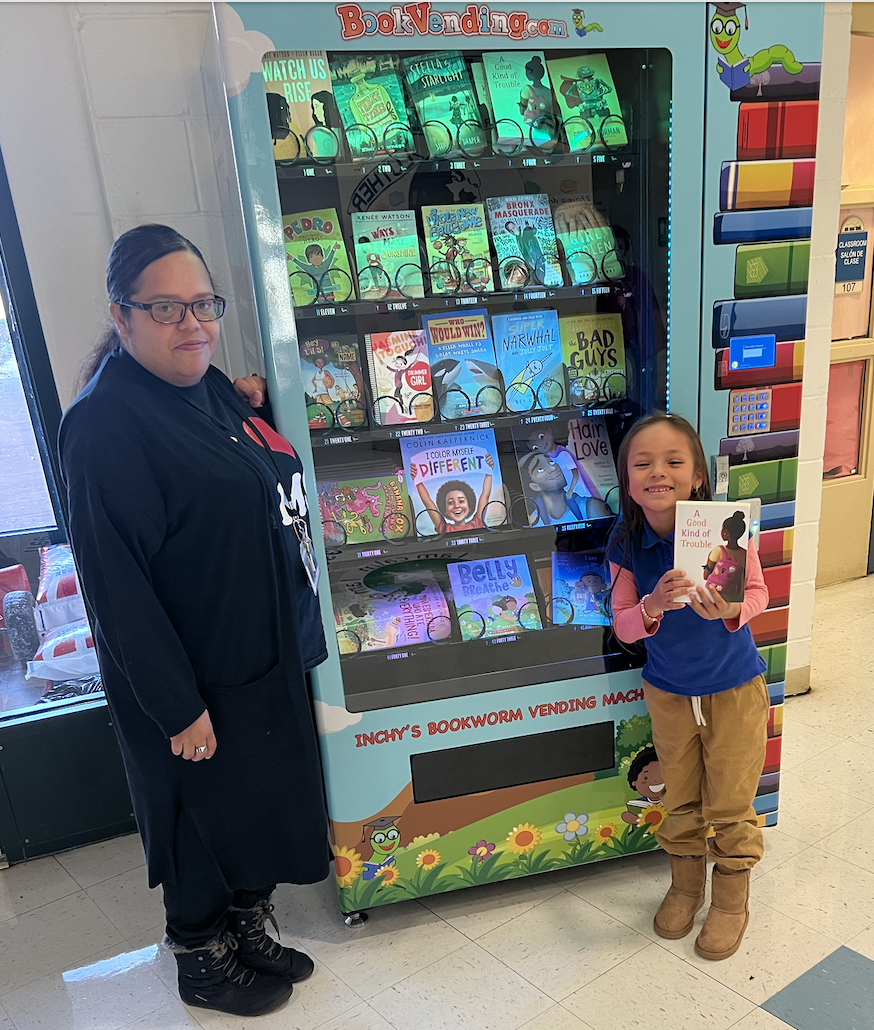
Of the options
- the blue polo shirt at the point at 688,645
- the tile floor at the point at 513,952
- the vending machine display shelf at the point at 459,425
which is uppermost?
the vending machine display shelf at the point at 459,425

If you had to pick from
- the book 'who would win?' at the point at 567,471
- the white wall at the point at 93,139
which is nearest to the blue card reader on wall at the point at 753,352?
the book 'who would win?' at the point at 567,471

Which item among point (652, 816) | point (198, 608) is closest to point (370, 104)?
point (198, 608)

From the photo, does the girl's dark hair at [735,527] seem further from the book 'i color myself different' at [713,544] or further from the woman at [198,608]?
the woman at [198,608]

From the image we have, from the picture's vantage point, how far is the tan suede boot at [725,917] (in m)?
2.02

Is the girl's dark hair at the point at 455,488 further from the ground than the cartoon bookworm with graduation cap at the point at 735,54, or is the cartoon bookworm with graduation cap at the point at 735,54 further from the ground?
the cartoon bookworm with graduation cap at the point at 735,54

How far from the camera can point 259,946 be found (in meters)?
2.04

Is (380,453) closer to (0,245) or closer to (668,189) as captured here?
(668,189)

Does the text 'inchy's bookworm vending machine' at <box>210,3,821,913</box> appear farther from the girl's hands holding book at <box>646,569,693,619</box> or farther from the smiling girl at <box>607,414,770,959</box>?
the girl's hands holding book at <box>646,569,693,619</box>

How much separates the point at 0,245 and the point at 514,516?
1.67 meters

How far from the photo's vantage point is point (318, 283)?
1.97 meters

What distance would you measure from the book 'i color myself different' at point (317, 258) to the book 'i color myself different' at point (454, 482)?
0.46 m

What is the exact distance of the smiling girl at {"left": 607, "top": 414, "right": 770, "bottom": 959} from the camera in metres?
1.93

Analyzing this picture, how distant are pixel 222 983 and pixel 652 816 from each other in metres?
1.22

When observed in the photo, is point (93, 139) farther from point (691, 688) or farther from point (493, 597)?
point (691, 688)
